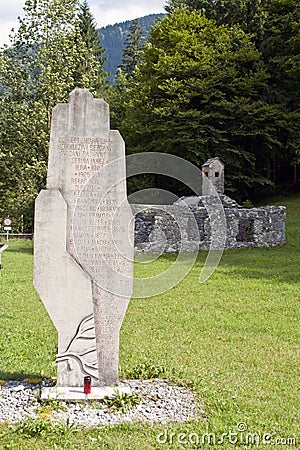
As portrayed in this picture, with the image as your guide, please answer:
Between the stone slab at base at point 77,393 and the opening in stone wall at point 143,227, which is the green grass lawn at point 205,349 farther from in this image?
the opening in stone wall at point 143,227

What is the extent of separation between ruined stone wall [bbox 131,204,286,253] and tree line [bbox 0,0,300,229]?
9.52 meters

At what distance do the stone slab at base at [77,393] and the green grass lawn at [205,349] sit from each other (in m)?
0.63

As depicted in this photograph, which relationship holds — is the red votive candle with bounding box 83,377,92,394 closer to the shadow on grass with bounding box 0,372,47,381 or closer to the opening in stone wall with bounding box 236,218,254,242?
the shadow on grass with bounding box 0,372,47,381

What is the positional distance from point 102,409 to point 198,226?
1402 centimetres

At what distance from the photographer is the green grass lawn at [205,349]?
484 cm

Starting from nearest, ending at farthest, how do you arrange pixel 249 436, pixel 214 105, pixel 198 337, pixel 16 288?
pixel 249 436, pixel 198 337, pixel 16 288, pixel 214 105

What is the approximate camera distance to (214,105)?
3067 centimetres

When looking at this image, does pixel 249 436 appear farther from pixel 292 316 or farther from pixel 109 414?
pixel 292 316

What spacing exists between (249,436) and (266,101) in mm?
28825

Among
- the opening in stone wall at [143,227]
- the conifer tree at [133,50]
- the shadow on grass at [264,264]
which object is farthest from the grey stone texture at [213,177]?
the conifer tree at [133,50]

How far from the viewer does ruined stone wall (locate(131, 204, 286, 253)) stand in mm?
18766

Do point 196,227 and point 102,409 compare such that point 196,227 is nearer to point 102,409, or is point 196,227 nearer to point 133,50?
point 102,409

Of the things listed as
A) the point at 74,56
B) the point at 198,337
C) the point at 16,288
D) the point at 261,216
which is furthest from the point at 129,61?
the point at 198,337

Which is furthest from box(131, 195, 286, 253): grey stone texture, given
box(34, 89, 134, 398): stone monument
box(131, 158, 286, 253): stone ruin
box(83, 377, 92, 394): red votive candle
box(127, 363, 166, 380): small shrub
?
box(83, 377, 92, 394): red votive candle
